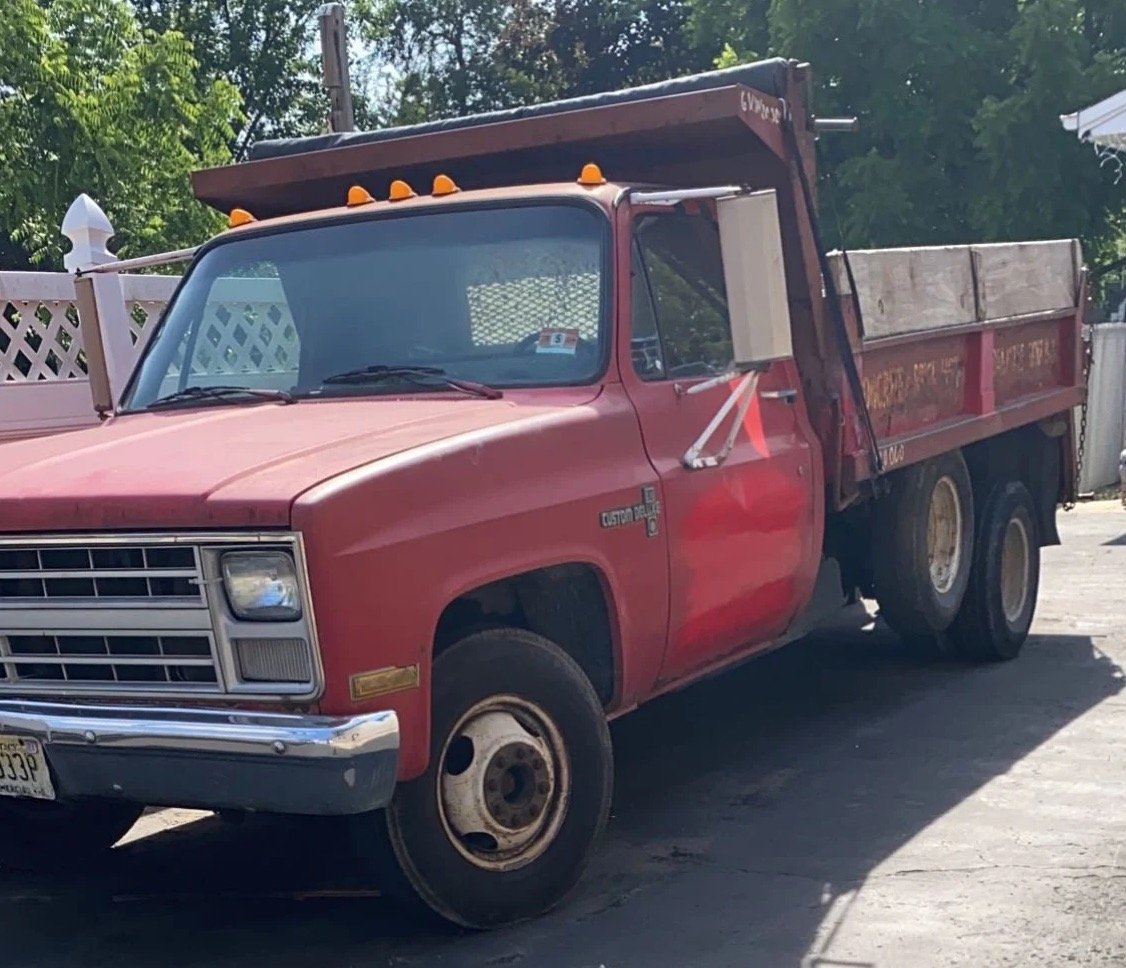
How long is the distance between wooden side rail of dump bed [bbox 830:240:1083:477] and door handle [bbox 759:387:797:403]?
1.44 ft

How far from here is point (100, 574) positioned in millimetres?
4348

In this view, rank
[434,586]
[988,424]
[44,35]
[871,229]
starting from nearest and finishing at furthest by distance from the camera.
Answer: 1. [434,586]
2. [988,424]
3. [44,35]
4. [871,229]

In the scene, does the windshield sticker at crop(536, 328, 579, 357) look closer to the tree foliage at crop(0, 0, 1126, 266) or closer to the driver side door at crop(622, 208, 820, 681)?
the driver side door at crop(622, 208, 820, 681)

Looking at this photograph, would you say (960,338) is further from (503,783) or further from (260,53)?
(260,53)

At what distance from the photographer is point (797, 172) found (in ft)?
20.6

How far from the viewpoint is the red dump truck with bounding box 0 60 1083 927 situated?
A: 416 cm

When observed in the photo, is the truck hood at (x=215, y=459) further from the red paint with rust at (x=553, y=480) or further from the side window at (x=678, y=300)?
the side window at (x=678, y=300)

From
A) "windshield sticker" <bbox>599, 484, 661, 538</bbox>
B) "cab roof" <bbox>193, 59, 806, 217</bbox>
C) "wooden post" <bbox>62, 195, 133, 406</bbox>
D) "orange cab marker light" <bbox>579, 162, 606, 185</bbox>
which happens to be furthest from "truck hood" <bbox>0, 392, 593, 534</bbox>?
"wooden post" <bbox>62, 195, 133, 406</bbox>

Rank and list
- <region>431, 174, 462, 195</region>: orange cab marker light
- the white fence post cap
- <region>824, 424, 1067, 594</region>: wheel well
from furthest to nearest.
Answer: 1. the white fence post cap
2. <region>824, 424, 1067, 594</region>: wheel well
3. <region>431, 174, 462, 195</region>: orange cab marker light

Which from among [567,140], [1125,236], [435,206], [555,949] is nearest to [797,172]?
[567,140]

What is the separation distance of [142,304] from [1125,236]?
18.5 m

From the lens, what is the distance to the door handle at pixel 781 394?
19.7 ft

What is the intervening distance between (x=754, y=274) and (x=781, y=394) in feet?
3.53

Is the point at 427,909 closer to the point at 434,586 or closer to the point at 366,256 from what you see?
the point at 434,586
